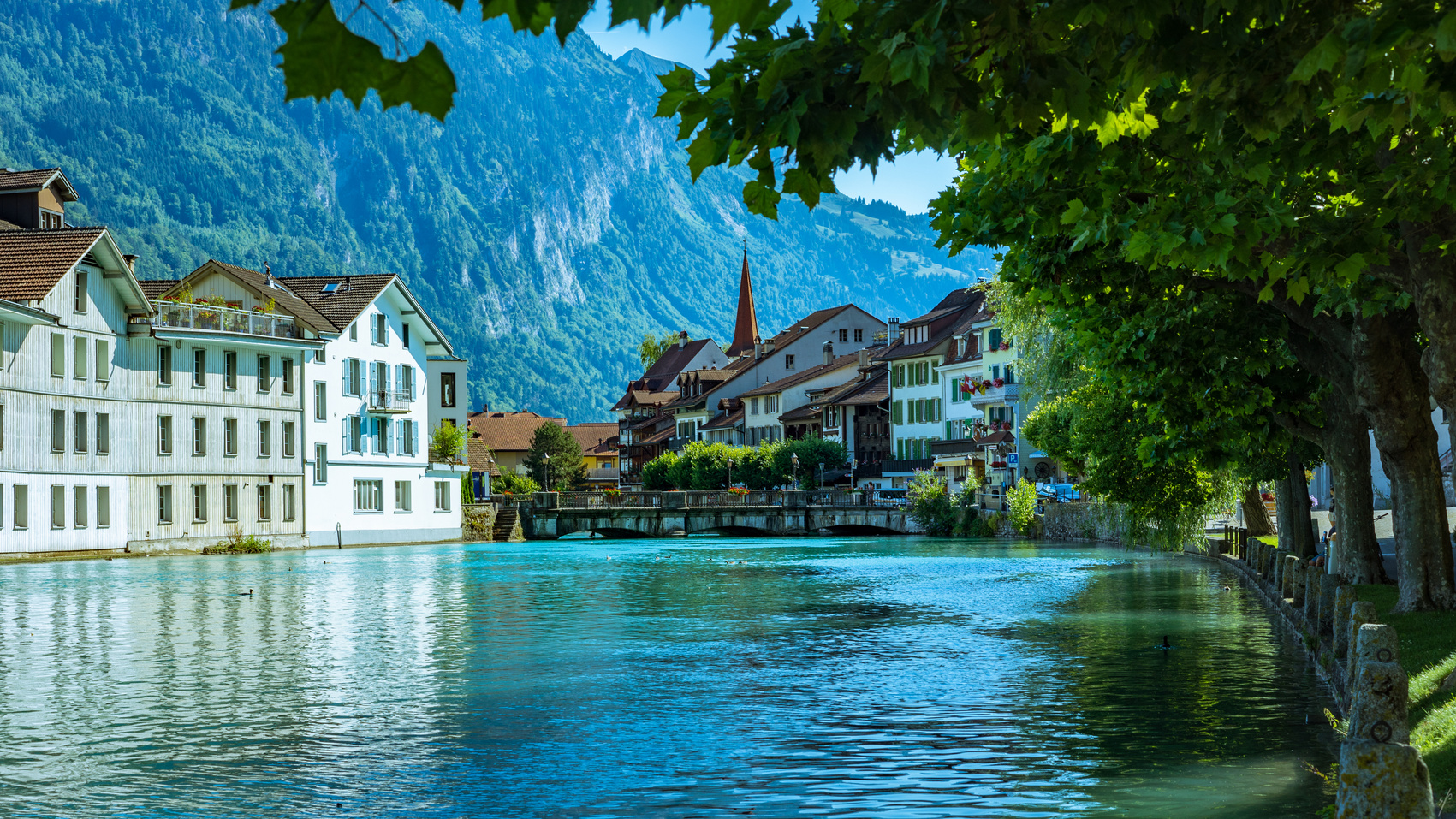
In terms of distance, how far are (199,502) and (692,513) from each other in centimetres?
3805

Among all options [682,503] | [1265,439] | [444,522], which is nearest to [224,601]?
[1265,439]

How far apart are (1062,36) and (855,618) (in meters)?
23.4

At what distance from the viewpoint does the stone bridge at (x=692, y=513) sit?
92375mm

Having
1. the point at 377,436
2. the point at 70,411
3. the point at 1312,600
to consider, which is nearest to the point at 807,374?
the point at 377,436

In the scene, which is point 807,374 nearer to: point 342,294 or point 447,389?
point 447,389

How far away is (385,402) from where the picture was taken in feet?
247

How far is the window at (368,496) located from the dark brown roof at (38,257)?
20.6m

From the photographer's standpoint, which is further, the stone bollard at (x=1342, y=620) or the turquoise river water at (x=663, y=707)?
the stone bollard at (x=1342, y=620)

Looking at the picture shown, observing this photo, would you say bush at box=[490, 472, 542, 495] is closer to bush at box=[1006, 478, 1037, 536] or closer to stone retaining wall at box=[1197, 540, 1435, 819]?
bush at box=[1006, 478, 1037, 536]

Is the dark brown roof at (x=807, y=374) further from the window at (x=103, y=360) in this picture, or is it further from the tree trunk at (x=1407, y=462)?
the tree trunk at (x=1407, y=462)

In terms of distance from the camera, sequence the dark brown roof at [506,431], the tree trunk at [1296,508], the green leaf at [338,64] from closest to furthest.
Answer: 1. the green leaf at [338,64]
2. the tree trunk at [1296,508]
3. the dark brown roof at [506,431]

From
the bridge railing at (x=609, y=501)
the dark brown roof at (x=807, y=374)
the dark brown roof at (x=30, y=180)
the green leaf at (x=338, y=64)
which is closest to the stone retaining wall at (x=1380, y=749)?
the green leaf at (x=338, y=64)

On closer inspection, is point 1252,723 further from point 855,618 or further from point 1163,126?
point 855,618

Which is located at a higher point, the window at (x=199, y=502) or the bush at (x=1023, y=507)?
the window at (x=199, y=502)
